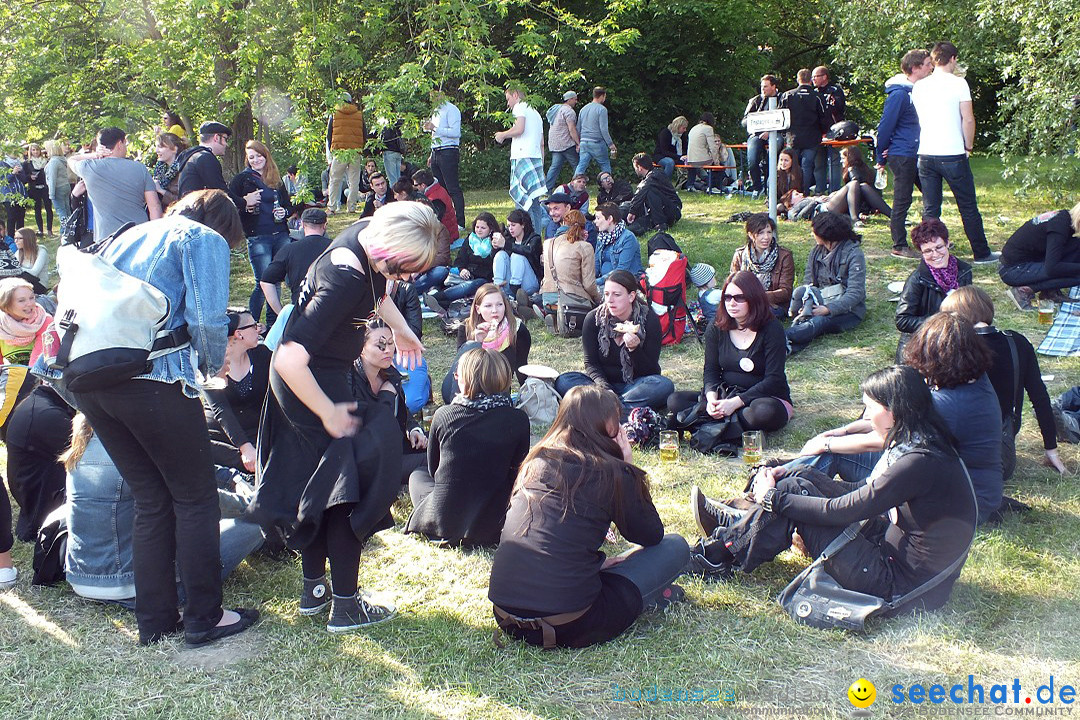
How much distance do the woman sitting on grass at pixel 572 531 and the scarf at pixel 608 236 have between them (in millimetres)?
→ 5248

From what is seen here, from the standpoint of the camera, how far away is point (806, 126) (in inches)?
470

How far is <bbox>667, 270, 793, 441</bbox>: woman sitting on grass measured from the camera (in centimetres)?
564

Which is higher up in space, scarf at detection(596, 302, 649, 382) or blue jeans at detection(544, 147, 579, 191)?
blue jeans at detection(544, 147, 579, 191)

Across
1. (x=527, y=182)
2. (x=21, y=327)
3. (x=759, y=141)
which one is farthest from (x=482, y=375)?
(x=759, y=141)

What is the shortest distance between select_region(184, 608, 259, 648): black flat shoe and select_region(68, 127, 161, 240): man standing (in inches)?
170

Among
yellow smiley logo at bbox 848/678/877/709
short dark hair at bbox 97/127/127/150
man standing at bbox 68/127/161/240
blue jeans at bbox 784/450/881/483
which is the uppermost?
short dark hair at bbox 97/127/127/150

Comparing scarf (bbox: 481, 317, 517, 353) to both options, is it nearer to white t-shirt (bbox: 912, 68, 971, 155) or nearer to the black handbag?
the black handbag

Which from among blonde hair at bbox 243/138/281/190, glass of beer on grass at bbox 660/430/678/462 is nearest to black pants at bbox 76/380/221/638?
glass of beer on grass at bbox 660/430/678/462

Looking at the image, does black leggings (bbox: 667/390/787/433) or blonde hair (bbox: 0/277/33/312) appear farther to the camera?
black leggings (bbox: 667/390/787/433)

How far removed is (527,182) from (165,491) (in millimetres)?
8389

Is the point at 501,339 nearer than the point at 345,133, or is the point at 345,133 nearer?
the point at 501,339

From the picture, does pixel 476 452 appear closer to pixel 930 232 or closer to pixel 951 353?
pixel 951 353

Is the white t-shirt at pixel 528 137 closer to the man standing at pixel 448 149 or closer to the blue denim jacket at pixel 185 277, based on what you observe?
the man standing at pixel 448 149

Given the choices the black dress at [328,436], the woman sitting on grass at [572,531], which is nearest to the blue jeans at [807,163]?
the woman sitting on grass at [572,531]
